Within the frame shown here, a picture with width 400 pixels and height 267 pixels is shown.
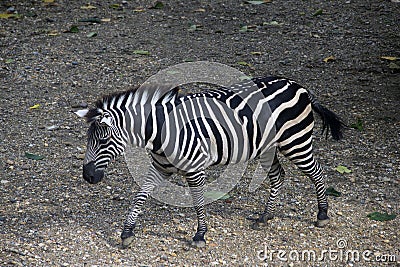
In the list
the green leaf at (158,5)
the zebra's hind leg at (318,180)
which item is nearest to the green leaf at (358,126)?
the zebra's hind leg at (318,180)

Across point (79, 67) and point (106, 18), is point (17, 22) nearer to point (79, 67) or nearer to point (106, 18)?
point (106, 18)

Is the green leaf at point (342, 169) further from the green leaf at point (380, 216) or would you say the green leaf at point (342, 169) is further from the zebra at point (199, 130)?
the zebra at point (199, 130)

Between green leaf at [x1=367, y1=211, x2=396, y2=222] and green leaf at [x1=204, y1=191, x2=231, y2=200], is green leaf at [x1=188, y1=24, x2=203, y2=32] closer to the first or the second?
green leaf at [x1=204, y1=191, x2=231, y2=200]

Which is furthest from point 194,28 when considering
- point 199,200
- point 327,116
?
point 199,200

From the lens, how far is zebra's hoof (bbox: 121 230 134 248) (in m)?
5.51

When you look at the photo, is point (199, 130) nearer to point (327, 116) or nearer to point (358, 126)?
point (327, 116)

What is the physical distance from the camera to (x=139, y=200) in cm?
548

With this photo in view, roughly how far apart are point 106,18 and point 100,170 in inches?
266

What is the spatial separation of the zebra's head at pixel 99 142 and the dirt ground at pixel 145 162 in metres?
0.83

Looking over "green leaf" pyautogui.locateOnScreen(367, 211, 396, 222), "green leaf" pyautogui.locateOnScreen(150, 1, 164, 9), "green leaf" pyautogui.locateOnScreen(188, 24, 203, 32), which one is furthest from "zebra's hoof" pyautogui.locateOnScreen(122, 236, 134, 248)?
"green leaf" pyautogui.locateOnScreen(150, 1, 164, 9)

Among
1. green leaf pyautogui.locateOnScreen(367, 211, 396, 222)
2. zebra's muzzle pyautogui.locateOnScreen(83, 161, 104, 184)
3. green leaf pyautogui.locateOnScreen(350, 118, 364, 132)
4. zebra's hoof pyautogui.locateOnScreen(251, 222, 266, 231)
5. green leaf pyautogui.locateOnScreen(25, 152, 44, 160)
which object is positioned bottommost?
green leaf pyautogui.locateOnScreen(350, 118, 364, 132)

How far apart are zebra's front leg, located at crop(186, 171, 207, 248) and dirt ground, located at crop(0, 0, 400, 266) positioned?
10 cm

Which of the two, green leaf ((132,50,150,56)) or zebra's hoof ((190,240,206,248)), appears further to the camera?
green leaf ((132,50,150,56))

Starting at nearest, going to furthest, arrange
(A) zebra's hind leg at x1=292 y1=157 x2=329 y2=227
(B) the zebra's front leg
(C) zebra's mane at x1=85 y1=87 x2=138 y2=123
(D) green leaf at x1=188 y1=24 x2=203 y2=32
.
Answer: (C) zebra's mane at x1=85 y1=87 x2=138 y2=123, (B) the zebra's front leg, (A) zebra's hind leg at x1=292 y1=157 x2=329 y2=227, (D) green leaf at x1=188 y1=24 x2=203 y2=32
